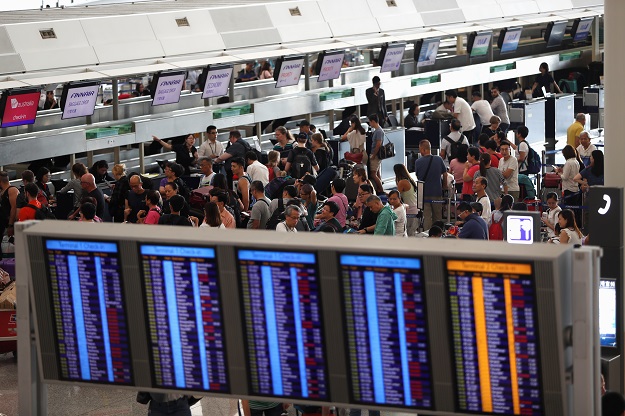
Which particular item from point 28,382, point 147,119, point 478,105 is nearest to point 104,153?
point 147,119

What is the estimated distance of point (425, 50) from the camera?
20.7m

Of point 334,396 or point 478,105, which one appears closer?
point 334,396

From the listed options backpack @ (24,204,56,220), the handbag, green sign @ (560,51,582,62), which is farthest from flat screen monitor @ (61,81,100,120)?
green sign @ (560,51,582,62)

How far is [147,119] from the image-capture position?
1569cm

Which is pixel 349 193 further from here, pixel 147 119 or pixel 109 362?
pixel 109 362

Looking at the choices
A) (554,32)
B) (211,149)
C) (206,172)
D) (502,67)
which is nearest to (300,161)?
(206,172)

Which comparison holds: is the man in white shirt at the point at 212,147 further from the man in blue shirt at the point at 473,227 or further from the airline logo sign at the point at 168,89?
the man in blue shirt at the point at 473,227

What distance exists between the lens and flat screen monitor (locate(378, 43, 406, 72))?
19406mm

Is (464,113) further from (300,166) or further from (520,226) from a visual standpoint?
(520,226)

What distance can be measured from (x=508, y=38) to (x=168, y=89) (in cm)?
907

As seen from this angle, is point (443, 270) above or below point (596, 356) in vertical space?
above

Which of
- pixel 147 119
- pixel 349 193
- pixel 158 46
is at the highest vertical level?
pixel 158 46

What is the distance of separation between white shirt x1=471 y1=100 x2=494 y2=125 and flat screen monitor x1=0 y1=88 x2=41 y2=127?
8048mm

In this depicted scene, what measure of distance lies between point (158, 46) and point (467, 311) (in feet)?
41.1
